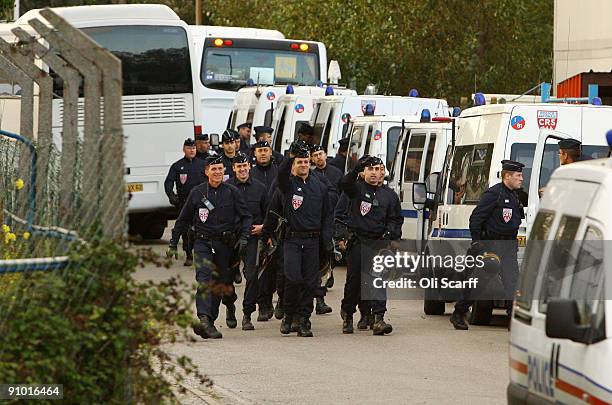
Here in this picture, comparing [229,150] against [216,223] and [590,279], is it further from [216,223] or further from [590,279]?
[590,279]

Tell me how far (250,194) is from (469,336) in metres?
3.21

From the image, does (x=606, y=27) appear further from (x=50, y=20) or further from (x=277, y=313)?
(x=50, y=20)

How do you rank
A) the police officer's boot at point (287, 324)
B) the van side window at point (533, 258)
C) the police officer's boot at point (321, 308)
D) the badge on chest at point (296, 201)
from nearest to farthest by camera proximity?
the van side window at point (533, 258) → the badge on chest at point (296, 201) → the police officer's boot at point (287, 324) → the police officer's boot at point (321, 308)

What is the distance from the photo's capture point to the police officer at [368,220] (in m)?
15.9

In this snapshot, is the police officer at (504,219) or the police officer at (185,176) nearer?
the police officer at (504,219)

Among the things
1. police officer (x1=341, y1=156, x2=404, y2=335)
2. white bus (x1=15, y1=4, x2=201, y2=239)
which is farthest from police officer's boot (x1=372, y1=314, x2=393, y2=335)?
white bus (x1=15, y1=4, x2=201, y2=239)

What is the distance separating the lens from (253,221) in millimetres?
17453

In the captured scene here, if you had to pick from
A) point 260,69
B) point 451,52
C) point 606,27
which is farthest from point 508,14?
point 606,27

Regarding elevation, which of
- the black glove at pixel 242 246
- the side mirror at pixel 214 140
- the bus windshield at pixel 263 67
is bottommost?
the black glove at pixel 242 246

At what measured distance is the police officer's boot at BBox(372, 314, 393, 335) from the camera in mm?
15922

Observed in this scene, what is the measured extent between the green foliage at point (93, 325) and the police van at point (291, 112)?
59.3 ft

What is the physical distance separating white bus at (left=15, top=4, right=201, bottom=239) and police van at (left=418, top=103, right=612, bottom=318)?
33.8ft

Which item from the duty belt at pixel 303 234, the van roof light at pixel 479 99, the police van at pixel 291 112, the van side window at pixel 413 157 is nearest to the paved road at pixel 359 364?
the duty belt at pixel 303 234

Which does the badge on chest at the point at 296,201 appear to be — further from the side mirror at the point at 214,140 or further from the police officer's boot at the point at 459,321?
the side mirror at the point at 214,140
